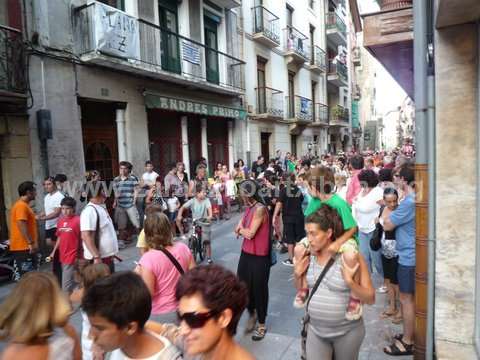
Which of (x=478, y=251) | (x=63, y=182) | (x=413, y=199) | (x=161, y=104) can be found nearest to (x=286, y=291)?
(x=413, y=199)

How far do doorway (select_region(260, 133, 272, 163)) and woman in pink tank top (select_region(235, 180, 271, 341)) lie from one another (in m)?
12.7

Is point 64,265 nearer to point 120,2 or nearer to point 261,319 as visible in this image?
point 261,319

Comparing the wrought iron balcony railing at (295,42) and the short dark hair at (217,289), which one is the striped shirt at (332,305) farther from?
the wrought iron balcony railing at (295,42)

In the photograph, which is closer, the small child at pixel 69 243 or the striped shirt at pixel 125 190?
the small child at pixel 69 243

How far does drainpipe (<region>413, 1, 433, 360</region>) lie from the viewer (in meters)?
2.81

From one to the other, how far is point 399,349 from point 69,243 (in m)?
3.61

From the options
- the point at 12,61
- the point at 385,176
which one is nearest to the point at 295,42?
the point at 12,61

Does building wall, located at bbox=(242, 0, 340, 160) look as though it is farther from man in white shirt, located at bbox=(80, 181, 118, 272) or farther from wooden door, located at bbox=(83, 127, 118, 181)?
man in white shirt, located at bbox=(80, 181, 118, 272)

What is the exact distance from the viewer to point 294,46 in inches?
704

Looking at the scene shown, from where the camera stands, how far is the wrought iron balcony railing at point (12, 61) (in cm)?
651

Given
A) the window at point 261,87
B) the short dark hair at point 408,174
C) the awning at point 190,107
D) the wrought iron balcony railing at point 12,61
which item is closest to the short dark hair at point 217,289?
the short dark hair at point 408,174

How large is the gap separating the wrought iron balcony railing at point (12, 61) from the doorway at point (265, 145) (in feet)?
35.4

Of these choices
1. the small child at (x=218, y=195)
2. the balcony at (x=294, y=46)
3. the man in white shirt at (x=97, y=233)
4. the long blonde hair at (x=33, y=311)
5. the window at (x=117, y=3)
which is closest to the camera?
the long blonde hair at (x=33, y=311)

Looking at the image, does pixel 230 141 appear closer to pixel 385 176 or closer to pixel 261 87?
pixel 261 87
